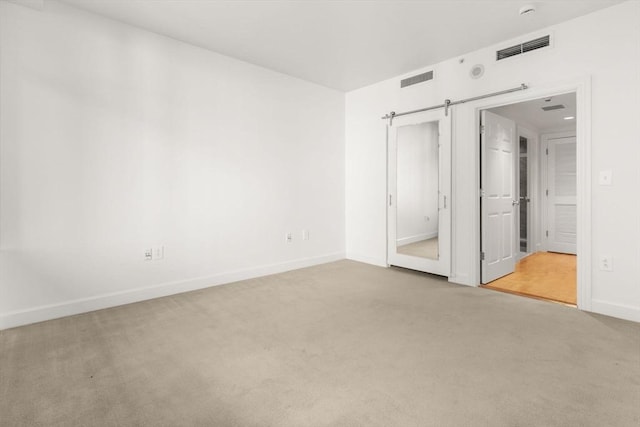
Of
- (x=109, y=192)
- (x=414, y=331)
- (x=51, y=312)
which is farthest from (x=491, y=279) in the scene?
(x=51, y=312)

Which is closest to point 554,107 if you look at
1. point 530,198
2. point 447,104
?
point 530,198

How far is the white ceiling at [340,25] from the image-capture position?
2.94 m

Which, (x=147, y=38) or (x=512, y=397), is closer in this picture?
(x=512, y=397)

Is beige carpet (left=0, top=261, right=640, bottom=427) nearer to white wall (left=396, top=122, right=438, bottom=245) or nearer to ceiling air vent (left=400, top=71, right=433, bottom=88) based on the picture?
white wall (left=396, top=122, right=438, bottom=245)

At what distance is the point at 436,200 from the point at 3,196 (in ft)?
14.7

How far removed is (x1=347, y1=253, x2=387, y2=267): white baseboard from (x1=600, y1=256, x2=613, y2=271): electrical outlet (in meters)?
2.53

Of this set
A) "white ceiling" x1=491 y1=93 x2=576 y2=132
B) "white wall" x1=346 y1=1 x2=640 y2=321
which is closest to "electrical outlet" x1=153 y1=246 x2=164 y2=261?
"white wall" x1=346 y1=1 x2=640 y2=321

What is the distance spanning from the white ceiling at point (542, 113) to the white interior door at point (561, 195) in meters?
0.42

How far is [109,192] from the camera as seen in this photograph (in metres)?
3.21

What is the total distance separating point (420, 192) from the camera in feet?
15.0

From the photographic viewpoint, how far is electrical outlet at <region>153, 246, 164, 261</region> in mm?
3510

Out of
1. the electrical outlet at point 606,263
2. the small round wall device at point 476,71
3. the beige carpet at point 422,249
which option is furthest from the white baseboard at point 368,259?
the small round wall device at point 476,71

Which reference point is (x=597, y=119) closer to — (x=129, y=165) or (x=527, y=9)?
(x=527, y=9)

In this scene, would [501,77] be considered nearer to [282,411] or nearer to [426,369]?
[426,369]
